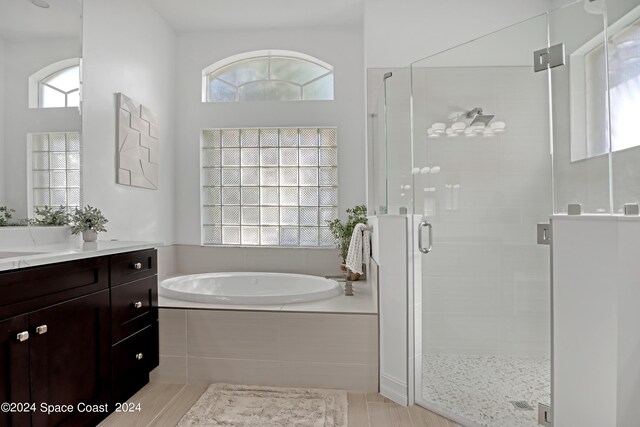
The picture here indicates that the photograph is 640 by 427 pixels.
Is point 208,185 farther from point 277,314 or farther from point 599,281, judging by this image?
point 599,281

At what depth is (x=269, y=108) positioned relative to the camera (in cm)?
383

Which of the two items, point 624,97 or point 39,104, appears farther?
point 39,104

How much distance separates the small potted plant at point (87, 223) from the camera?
2.35 metres

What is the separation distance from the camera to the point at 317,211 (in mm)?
3844

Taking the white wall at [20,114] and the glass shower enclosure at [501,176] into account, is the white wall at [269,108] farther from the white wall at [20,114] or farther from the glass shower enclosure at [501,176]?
the white wall at [20,114]

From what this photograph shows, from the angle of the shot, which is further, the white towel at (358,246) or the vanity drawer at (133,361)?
the white towel at (358,246)

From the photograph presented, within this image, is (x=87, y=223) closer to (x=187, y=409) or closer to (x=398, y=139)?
(x=187, y=409)

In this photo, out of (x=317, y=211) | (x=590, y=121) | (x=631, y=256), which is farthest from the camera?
(x=317, y=211)

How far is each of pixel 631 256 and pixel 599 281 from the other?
13 cm

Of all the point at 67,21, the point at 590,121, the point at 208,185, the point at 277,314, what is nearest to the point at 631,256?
the point at 590,121

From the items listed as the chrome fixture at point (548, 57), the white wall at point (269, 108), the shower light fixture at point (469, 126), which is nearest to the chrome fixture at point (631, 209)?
the chrome fixture at point (548, 57)

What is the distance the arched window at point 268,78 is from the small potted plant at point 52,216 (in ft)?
6.38

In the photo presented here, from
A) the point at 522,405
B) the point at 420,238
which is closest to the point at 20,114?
the point at 420,238

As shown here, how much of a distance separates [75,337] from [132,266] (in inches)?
20.3
